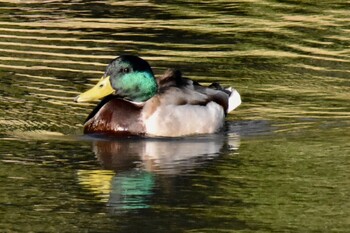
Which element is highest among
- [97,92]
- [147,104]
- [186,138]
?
[97,92]

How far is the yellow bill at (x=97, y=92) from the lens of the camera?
45.3ft

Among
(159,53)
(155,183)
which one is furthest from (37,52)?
(155,183)

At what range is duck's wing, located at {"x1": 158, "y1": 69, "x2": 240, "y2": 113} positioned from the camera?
1389cm

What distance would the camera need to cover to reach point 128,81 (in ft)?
46.0

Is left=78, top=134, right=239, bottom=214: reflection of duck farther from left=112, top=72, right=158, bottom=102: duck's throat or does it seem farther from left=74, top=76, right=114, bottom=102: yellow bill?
left=112, top=72, right=158, bottom=102: duck's throat

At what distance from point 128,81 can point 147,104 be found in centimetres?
30

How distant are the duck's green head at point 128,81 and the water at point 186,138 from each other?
48cm

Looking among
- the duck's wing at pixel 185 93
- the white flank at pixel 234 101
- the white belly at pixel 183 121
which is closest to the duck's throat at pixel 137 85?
the duck's wing at pixel 185 93

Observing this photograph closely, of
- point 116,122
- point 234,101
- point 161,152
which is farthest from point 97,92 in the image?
point 234,101

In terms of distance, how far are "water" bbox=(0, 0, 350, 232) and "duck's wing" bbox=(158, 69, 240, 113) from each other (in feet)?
0.94

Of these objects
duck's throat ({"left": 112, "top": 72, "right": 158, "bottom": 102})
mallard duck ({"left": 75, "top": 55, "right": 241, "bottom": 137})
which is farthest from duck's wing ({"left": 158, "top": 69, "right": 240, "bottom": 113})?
duck's throat ({"left": 112, "top": 72, "right": 158, "bottom": 102})

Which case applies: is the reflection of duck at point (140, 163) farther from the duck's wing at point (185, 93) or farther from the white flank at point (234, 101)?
the white flank at point (234, 101)

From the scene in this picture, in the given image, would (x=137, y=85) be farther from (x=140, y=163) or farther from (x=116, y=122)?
(x=140, y=163)

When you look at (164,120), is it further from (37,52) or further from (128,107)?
(37,52)
